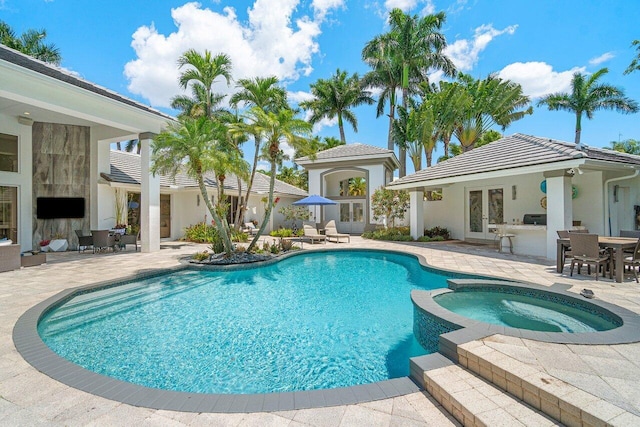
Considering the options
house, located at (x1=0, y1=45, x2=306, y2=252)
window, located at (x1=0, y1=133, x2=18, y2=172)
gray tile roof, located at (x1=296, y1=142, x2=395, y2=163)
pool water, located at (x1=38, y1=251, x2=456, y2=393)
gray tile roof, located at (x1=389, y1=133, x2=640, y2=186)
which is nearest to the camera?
pool water, located at (x1=38, y1=251, x2=456, y2=393)

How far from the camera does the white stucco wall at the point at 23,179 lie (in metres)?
11.7

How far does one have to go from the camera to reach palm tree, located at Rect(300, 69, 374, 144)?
31.2 m

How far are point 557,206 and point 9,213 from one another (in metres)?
20.6

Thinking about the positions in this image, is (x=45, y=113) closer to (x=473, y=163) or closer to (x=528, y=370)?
(x=528, y=370)

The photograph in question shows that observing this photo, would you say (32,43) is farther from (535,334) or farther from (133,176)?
(535,334)

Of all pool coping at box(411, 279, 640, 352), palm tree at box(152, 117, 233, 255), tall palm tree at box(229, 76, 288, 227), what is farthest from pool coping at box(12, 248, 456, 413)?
tall palm tree at box(229, 76, 288, 227)

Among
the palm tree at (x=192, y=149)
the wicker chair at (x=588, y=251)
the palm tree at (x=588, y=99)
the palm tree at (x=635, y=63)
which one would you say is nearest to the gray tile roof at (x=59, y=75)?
the palm tree at (x=192, y=149)

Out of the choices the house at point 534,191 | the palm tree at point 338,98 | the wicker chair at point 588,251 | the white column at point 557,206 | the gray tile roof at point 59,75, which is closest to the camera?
the wicker chair at point 588,251

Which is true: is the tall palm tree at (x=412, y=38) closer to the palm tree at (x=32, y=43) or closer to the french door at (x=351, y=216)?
the french door at (x=351, y=216)

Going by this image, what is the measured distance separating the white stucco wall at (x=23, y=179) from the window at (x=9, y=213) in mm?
123

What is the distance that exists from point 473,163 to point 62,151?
749 inches

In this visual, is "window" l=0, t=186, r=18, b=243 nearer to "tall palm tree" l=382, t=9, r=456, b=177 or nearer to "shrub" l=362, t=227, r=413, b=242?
"shrub" l=362, t=227, r=413, b=242

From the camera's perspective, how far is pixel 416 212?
17312 millimetres

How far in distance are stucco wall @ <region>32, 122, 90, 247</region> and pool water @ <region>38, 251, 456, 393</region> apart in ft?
26.6
